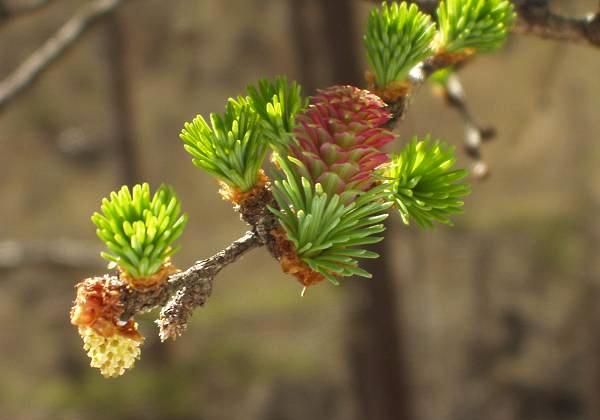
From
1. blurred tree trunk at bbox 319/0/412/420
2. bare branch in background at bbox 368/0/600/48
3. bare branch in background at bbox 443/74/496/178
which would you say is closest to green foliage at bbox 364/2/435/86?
bare branch in background at bbox 368/0/600/48

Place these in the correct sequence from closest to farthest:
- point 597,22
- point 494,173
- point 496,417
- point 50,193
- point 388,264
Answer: point 597,22, point 388,264, point 496,417, point 494,173, point 50,193

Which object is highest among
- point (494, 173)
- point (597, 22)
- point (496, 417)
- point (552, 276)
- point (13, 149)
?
point (13, 149)

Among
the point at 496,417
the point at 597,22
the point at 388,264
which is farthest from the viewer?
the point at 496,417

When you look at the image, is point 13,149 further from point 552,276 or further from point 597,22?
point 597,22

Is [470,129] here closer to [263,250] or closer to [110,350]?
[110,350]

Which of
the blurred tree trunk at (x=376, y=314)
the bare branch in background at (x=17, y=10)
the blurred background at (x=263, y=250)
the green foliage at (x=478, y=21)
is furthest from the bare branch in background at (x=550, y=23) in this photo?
the blurred background at (x=263, y=250)

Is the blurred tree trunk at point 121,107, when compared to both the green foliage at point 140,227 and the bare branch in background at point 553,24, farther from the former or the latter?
the green foliage at point 140,227

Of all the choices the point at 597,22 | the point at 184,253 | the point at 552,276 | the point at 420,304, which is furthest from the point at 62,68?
the point at 597,22

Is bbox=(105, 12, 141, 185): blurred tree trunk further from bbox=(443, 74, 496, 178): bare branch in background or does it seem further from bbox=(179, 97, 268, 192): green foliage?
bbox=(179, 97, 268, 192): green foliage
